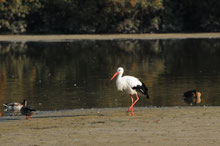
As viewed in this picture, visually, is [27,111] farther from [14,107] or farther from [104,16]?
[104,16]

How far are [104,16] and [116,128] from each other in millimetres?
53654

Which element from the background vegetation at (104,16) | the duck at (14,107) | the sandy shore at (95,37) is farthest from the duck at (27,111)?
the background vegetation at (104,16)

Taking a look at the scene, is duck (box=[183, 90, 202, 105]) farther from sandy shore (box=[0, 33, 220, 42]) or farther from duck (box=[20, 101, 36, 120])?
sandy shore (box=[0, 33, 220, 42])

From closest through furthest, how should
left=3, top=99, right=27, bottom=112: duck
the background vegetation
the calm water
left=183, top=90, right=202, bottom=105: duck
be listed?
left=3, top=99, right=27, bottom=112: duck, left=183, top=90, right=202, bottom=105: duck, the calm water, the background vegetation

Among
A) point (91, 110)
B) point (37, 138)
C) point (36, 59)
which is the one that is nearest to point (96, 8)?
point (36, 59)

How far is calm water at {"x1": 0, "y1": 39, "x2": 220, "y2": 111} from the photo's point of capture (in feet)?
59.4

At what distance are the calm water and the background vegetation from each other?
22536 mm

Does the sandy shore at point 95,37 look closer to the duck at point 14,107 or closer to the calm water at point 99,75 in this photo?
the calm water at point 99,75

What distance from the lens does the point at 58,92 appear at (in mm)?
20094

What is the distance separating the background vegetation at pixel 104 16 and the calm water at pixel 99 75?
22536mm

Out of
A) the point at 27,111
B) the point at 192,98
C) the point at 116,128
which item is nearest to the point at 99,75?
the point at 192,98

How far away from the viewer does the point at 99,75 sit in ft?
85.4

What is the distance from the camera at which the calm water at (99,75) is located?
712 inches

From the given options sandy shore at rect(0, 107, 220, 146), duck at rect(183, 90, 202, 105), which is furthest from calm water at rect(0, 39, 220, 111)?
sandy shore at rect(0, 107, 220, 146)
